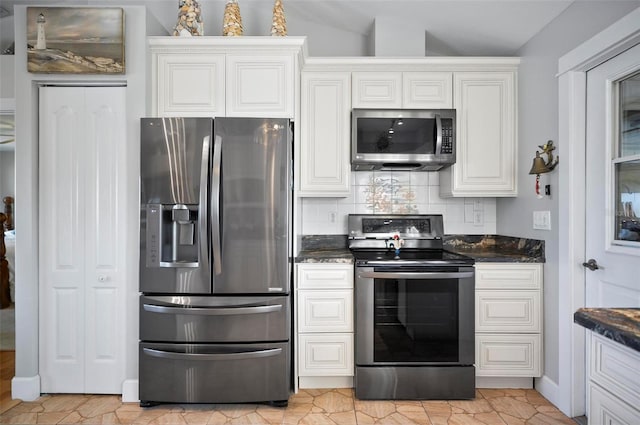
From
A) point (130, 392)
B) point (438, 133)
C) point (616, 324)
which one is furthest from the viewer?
point (438, 133)

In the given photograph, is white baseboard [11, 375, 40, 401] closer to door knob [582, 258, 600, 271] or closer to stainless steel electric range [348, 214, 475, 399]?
stainless steel electric range [348, 214, 475, 399]

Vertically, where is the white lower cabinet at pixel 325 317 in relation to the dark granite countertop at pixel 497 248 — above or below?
below

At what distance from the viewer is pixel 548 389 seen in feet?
7.36

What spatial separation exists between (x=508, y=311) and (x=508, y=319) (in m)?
0.05

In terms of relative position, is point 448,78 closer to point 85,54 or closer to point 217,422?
point 85,54

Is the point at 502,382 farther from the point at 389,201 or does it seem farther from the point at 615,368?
the point at 615,368

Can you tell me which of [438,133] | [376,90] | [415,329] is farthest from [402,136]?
[415,329]

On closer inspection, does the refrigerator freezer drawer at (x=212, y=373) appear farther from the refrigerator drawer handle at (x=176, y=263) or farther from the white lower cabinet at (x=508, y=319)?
the white lower cabinet at (x=508, y=319)

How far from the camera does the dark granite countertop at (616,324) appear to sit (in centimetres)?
79

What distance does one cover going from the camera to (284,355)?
2.12m

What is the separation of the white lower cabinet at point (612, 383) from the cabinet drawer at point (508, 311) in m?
1.35

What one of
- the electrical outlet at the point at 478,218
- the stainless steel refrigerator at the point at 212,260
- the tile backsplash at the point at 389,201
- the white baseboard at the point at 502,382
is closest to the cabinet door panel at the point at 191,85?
the stainless steel refrigerator at the point at 212,260

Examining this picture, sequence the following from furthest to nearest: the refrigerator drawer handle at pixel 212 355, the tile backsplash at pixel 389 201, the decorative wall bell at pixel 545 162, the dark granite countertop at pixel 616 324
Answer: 1. the tile backsplash at pixel 389 201
2. the decorative wall bell at pixel 545 162
3. the refrigerator drawer handle at pixel 212 355
4. the dark granite countertop at pixel 616 324

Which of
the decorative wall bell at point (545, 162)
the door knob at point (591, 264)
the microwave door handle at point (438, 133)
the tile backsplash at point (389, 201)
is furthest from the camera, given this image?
the tile backsplash at point (389, 201)
